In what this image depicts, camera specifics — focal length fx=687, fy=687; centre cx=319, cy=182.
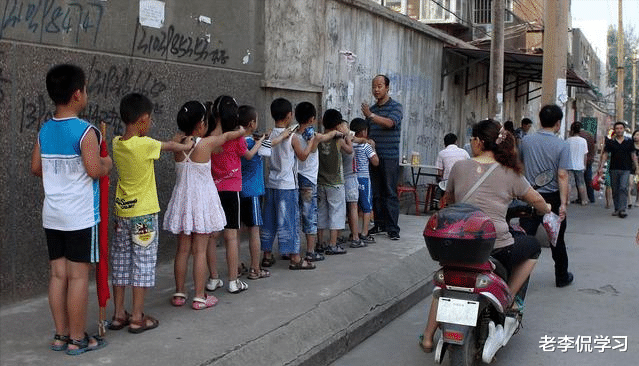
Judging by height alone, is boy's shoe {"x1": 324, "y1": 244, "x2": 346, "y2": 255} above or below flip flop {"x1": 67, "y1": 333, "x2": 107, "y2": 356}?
above

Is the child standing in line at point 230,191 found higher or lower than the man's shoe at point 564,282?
higher

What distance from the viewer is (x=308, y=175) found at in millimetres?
6820

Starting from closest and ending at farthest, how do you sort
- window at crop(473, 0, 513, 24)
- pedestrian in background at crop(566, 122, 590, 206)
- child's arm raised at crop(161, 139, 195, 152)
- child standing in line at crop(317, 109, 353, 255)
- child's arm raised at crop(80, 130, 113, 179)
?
child's arm raised at crop(80, 130, 113, 179) → child's arm raised at crop(161, 139, 195, 152) → child standing in line at crop(317, 109, 353, 255) → pedestrian in background at crop(566, 122, 590, 206) → window at crop(473, 0, 513, 24)

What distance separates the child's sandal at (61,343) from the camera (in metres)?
4.22

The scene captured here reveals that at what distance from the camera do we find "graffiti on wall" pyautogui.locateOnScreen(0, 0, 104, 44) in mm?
5027

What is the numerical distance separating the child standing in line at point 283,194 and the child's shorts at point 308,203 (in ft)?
0.65

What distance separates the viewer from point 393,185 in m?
8.52

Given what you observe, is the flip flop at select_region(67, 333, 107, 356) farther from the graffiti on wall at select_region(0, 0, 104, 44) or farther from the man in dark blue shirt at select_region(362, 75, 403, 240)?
the man in dark blue shirt at select_region(362, 75, 403, 240)

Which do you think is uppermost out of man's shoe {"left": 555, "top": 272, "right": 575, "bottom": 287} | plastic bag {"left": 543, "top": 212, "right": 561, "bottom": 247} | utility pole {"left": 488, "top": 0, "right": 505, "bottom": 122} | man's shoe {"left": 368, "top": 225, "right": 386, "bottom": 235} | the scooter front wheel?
utility pole {"left": 488, "top": 0, "right": 505, "bottom": 122}

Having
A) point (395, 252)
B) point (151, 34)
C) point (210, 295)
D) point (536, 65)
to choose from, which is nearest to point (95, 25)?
point (151, 34)

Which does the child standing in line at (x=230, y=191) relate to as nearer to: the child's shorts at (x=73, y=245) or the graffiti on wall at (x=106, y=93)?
the graffiti on wall at (x=106, y=93)

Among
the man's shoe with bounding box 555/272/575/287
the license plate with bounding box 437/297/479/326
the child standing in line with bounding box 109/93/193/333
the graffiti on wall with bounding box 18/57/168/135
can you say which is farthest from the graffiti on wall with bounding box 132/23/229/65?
the man's shoe with bounding box 555/272/575/287

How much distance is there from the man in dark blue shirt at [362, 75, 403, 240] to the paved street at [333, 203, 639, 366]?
1.86 metres

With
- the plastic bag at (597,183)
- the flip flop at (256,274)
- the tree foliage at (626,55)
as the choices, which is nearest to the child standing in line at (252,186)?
the flip flop at (256,274)
